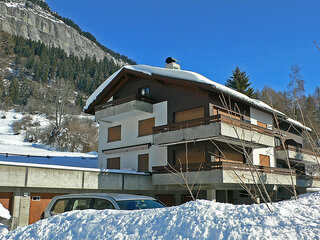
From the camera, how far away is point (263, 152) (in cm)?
2414

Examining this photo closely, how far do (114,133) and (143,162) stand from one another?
4195 mm

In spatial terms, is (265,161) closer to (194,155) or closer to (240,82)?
(194,155)

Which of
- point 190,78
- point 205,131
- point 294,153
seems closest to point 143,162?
point 205,131

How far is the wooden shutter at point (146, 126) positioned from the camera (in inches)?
900

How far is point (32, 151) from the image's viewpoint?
3303cm

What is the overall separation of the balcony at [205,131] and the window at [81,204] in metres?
10.6

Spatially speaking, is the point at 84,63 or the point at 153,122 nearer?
the point at 153,122

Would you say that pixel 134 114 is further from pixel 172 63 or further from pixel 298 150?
pixel 298 150

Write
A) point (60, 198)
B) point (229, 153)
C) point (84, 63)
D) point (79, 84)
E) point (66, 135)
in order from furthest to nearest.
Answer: point (84, 63) < point (79, 84) < point (66, 135) < point (229, 153) < point (60, 198)

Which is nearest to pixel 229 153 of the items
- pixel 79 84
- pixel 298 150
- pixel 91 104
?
pixel 298 150

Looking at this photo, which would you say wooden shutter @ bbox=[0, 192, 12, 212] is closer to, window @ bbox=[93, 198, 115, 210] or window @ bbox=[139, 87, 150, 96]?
window @ bbox=[93, 198, 115, 210]

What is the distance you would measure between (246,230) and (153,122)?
18441 millimetres

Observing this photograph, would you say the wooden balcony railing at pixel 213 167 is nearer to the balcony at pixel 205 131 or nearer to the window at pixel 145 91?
the balcony at pixel 205 131

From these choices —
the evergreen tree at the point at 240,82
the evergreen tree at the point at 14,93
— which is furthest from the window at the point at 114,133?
the evergreen tree at the point at 14,93
